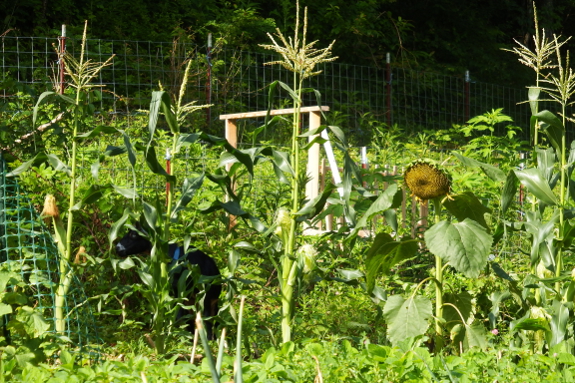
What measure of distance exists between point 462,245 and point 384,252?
446 mm

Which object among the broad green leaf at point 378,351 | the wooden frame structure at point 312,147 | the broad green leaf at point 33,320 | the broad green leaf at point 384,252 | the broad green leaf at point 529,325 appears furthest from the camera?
the wooden frame structure at point 312,147

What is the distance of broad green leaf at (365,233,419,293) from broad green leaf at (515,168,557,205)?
0.60m

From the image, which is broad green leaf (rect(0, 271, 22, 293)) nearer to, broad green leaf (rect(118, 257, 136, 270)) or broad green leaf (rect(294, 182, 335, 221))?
broad green leaf (rect(118, 257, 136, 270))

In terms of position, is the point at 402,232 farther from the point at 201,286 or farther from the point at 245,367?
the point at 245,367

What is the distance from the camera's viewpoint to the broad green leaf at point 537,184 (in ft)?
11.5

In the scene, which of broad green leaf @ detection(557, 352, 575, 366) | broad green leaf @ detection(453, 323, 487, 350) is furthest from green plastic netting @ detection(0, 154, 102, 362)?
broad green leaf @ detection(557, 352, 575, 366)

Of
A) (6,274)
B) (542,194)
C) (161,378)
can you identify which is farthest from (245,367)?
(542,194)

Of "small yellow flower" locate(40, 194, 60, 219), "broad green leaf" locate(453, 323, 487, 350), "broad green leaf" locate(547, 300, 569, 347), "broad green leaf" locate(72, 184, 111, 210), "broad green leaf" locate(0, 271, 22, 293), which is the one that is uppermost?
"broad green leaf" locate(72, 184, 111, 210)

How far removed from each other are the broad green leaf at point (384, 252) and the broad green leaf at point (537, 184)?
598 mm

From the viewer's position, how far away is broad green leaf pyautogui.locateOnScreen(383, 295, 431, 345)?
3.48 m

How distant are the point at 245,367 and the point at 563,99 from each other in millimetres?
2146

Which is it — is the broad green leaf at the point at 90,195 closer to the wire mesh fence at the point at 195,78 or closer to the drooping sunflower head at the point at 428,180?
the drooping sunflower head at the point at 428,180

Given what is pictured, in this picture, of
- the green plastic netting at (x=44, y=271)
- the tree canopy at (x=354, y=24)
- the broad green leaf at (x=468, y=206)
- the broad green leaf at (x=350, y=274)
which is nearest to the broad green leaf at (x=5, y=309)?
the green plastic netting at (x=44, y=271)

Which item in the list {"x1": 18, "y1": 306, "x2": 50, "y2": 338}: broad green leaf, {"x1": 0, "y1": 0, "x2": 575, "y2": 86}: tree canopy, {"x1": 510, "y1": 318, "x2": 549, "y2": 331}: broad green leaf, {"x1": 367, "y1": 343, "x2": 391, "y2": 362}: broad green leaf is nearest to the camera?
{"x1": 367, "y1": 343, "x2": 391, "y2": 362}: broad green leaf
